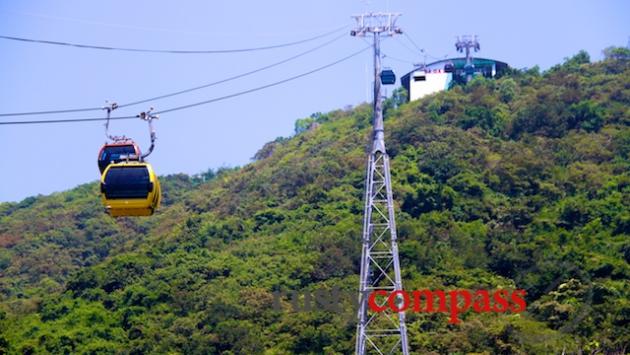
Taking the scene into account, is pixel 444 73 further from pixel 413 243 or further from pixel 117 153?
pixel 117 153

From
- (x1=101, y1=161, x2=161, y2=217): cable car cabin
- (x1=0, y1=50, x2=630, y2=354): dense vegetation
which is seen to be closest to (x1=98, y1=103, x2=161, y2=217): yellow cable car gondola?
(x1=101, y1=161, x2=161, y2=217): cable car cabin

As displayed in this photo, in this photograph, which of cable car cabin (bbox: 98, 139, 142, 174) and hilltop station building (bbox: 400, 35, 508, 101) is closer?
cable car cabin (bbox: 98, 139, 142, 174)

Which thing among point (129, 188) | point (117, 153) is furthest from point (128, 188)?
point (117, 153)

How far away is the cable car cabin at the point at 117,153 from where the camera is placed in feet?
86.2

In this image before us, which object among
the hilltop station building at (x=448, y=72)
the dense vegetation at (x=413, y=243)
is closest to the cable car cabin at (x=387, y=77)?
the dense vegetation at (x=413, y=243)

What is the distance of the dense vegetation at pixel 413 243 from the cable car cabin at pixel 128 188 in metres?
20.2

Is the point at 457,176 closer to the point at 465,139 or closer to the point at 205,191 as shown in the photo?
the point at 465,139

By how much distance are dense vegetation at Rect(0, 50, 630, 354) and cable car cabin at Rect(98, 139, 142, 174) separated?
19.6 metres

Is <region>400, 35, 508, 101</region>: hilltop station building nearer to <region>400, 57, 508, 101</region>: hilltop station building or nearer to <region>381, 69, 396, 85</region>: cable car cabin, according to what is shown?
<region>400, 57, 508, 101</region>: hilltop station building

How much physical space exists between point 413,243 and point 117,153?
94.8 ft

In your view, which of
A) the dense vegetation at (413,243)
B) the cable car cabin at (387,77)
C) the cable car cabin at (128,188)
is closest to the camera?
the cable car cabin at (128,188)

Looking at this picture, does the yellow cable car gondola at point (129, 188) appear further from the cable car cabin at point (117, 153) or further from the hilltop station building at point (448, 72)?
the hilltop station building at point (448, 72)

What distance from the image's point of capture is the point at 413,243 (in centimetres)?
5409

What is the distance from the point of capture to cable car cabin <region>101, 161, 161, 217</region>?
24.8 metres
